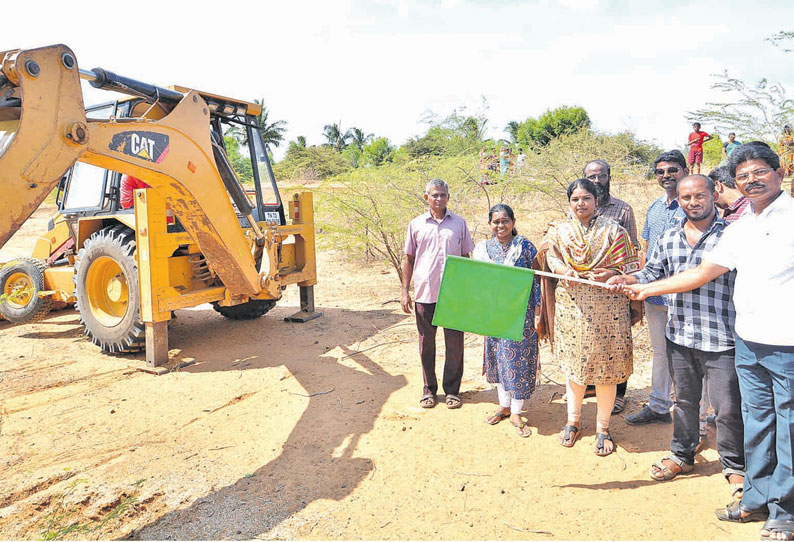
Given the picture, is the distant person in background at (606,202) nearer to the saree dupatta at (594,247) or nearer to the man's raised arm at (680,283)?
the saree dupatta at (594,247)

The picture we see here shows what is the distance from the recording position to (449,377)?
166 inches

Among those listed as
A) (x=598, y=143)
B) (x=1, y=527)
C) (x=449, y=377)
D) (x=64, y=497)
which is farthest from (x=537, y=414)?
(x=598, y=143)

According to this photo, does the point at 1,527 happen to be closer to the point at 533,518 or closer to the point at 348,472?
the point at 348,472

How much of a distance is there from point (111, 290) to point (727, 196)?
6016mm

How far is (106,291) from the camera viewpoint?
239 inches

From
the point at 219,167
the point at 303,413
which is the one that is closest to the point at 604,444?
the point at 303,413

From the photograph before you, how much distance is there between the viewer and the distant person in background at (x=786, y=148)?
22.7ft

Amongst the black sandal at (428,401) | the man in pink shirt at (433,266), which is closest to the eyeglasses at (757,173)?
the man in pink shirt at (433,266)

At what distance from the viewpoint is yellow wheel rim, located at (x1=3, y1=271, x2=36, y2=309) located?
676 centimetres

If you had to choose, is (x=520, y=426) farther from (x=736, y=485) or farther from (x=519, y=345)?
(x=736, y=485)

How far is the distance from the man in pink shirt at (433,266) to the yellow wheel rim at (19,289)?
5.46 meters

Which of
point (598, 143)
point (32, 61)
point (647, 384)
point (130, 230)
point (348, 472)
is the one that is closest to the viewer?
point (32, 61)

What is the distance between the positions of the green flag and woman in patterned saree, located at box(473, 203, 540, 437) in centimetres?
28

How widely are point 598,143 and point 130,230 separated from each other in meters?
8.28
